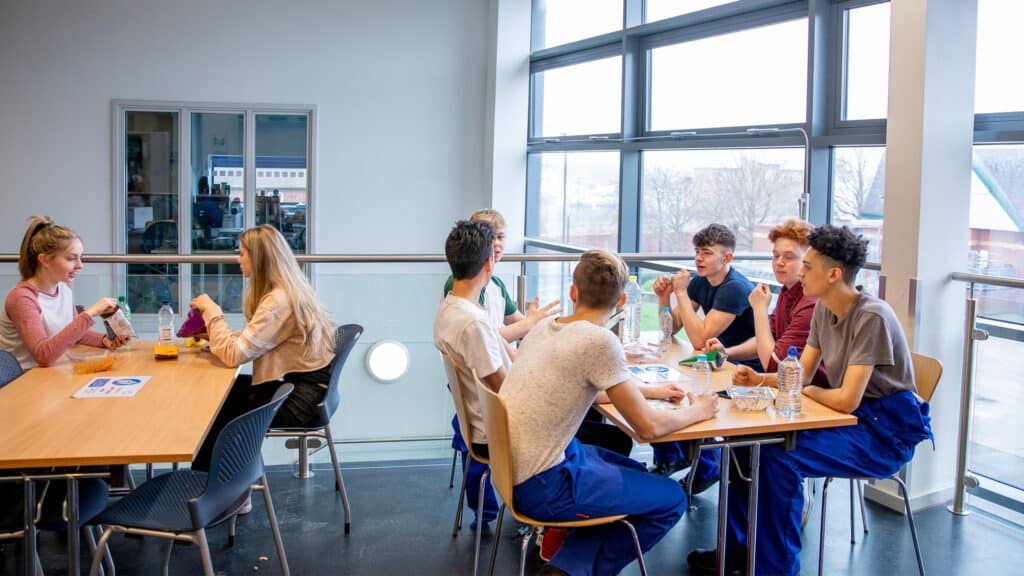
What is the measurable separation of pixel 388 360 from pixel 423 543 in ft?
4.46

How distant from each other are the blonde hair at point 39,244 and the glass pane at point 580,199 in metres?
4.75

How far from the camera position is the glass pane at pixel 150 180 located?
325 inches

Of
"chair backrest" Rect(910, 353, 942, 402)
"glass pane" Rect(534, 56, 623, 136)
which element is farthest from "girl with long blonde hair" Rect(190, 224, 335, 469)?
"glass pane" Rect(534, 56, 623, 136)

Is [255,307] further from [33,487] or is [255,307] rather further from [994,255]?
[994,255]

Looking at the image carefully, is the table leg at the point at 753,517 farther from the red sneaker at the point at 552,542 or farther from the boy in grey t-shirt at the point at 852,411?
the red sneaker at the point at 552,542

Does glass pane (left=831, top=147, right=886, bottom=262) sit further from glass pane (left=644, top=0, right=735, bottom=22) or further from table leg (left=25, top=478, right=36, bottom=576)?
table leg (left=25, top=478, right=36, bottom=576)

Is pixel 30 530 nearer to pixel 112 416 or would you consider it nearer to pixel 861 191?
pixel 112 416

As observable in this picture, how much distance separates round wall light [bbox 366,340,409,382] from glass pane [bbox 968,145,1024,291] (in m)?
2.89

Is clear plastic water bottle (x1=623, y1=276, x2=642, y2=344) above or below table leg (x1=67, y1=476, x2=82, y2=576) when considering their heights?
above

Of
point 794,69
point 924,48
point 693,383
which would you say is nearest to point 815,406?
point 693,383

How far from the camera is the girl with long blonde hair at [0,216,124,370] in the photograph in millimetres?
3473

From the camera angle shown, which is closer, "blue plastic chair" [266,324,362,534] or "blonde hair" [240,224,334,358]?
"blonde hair" [240,224,334,358]

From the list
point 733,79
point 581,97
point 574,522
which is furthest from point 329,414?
point 581,97

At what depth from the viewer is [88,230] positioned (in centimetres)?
818
